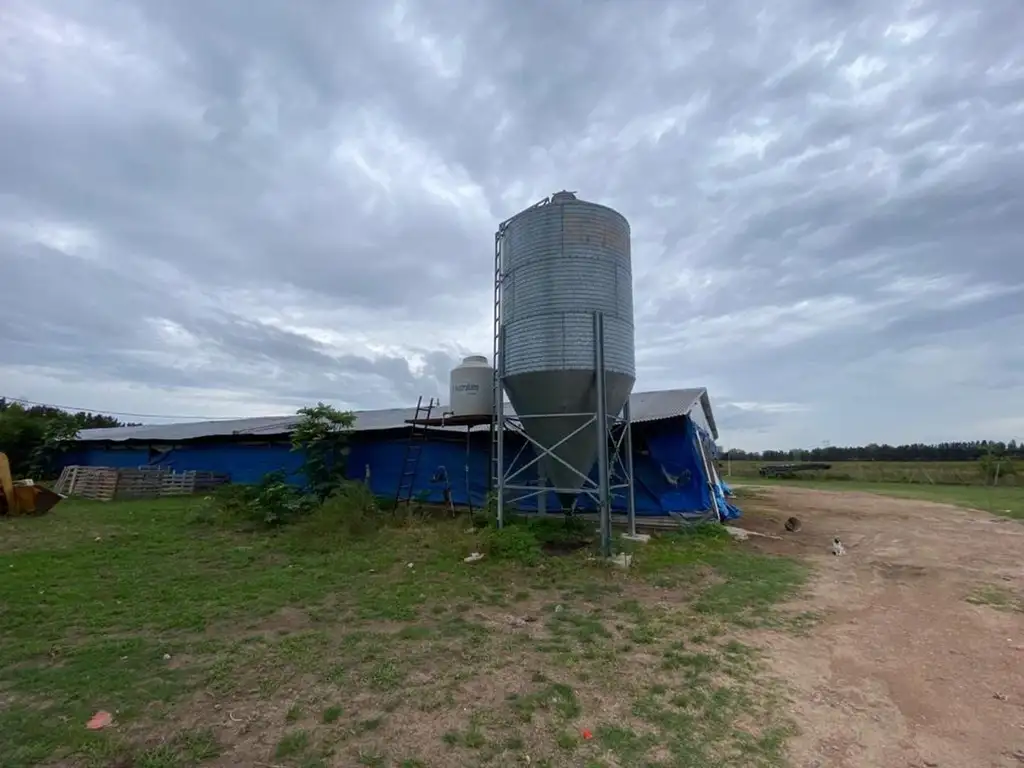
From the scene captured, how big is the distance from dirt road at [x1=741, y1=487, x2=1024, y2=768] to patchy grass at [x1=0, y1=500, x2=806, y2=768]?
0.35 meters

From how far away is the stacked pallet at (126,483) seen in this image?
15.3m

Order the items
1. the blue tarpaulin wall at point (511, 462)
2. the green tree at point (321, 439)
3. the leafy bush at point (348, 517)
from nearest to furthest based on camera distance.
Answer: the leafy bush at point (348, 517)
the blue tarpaulin wall at point (511, 462)
the green tree at point (321, 439)

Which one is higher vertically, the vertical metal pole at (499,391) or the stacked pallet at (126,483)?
the vertical metal pole at (499,391)

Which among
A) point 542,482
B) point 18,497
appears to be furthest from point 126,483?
point 542,482

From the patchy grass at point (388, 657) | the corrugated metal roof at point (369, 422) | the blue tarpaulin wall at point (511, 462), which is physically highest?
the corrugated metal roof at point (369, 422)

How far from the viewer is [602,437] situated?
320 inches

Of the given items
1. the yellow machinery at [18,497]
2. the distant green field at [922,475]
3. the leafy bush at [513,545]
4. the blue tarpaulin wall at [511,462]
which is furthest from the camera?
the distant green field at [922,475]

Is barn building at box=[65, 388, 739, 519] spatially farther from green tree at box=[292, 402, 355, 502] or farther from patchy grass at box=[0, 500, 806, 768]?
patchy grass at box=[0, 500, 806, 768]

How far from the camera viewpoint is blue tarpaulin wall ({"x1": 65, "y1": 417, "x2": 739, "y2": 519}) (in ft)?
38.3

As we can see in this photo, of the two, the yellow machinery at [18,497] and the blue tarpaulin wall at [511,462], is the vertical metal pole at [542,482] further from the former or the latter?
the yellow machinery at [18,497]

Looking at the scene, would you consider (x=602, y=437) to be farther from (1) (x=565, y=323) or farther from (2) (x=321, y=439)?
(2) (x=321, y=439)

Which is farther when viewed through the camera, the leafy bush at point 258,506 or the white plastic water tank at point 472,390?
the leafy bush at point 258,506

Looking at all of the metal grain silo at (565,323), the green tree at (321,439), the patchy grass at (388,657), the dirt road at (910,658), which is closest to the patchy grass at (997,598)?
the dirt road at (910,658)

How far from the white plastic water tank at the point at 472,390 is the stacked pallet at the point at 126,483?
34.5 feet
